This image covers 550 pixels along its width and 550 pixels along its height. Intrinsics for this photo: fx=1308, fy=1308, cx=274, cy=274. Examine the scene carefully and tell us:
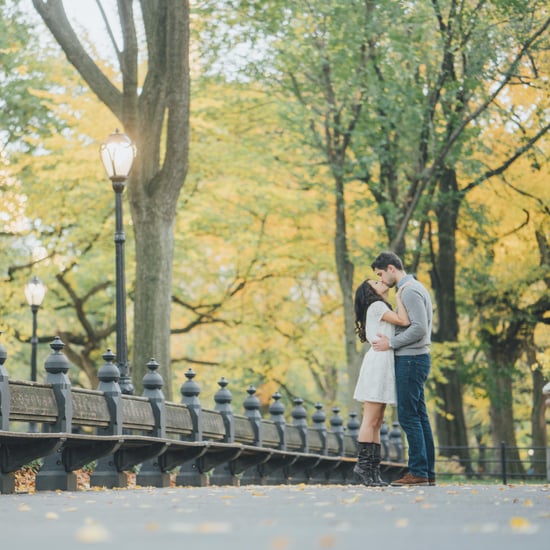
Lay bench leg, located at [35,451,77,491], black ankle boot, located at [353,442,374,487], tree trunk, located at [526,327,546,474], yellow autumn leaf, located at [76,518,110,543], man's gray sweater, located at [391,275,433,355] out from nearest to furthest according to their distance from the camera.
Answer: yellow autumn leaf, located at [76,518,110,543], man's gray sweater, located at [391,275,433,355], black ankle boot, located at [353,442,374,487], bench leg, located at [35,451,77,491], tree trunk, located at [526,327,546,474]

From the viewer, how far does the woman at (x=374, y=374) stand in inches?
441

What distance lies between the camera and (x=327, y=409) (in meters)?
42.5

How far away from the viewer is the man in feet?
36.4

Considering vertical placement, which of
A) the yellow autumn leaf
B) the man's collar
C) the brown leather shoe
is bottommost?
the brown leather shoe

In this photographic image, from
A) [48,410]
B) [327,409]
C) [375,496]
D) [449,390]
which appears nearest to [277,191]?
[449,390]

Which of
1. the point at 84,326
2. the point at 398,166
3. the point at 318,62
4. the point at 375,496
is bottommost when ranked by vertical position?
the point at 375,496

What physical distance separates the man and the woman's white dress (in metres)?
0.05

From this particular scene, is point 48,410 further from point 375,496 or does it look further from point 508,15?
point 508,15

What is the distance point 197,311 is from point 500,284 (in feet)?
27.3

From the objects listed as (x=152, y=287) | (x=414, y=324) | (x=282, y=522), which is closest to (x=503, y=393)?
(x=152, y=287)

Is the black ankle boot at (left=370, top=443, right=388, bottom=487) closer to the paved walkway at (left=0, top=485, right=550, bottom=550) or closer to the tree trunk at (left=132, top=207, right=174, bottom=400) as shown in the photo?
the paved walkway at (left=0, top=485, right=550, bottom=550)

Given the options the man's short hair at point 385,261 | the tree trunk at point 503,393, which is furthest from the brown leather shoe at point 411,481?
the tree trunk at point 503,393

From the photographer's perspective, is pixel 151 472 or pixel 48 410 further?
pixel 151 472

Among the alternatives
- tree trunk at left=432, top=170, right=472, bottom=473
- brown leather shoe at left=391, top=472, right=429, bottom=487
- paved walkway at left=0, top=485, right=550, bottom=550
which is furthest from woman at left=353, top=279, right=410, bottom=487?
tree trunk at left=432, top=170, right=472, bottom=473
